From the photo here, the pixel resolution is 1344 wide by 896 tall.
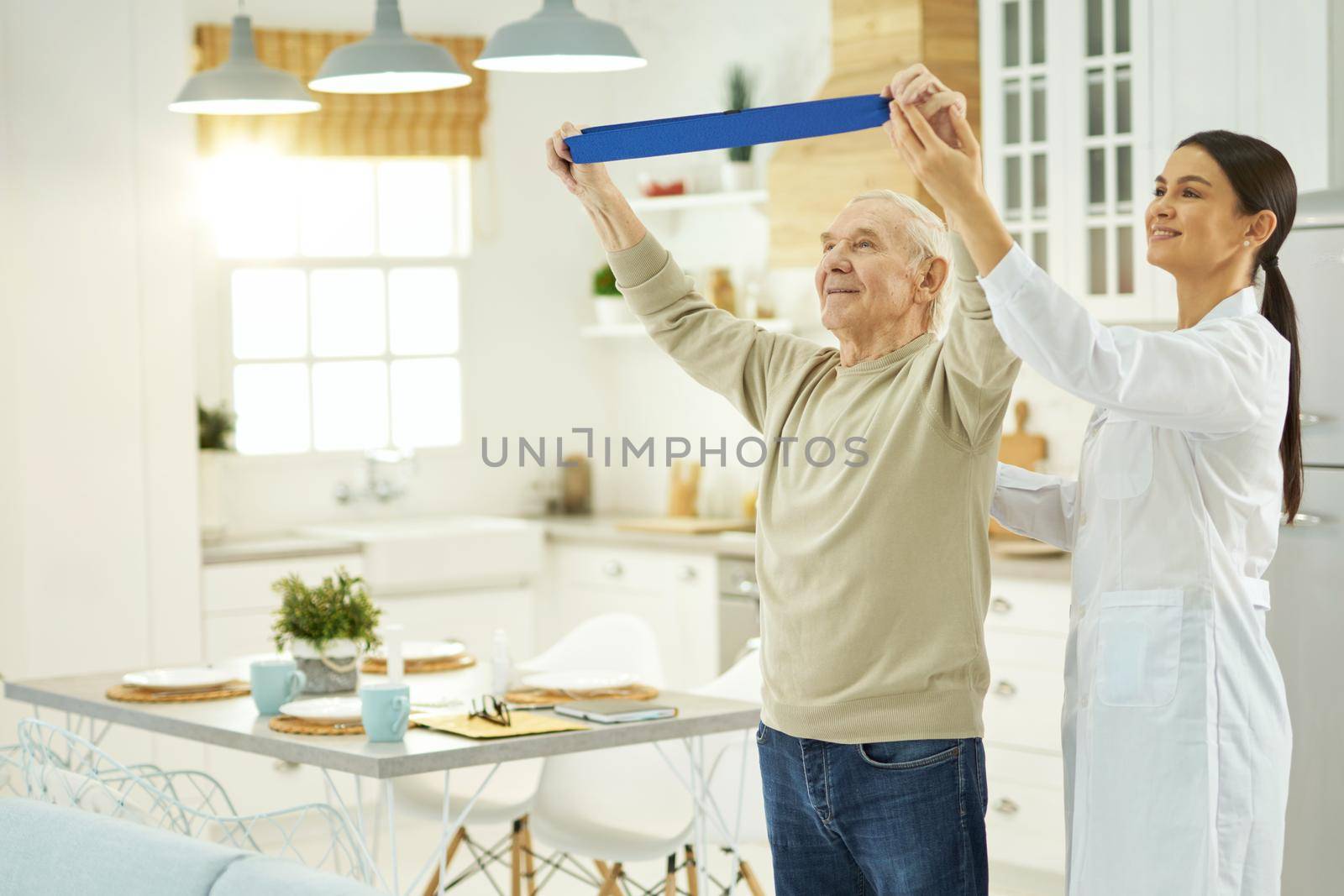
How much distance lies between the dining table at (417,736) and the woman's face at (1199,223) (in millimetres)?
1377

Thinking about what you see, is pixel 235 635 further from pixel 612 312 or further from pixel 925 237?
pixel 925 237

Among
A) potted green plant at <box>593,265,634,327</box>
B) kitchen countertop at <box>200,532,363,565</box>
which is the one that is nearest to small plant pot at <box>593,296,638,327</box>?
potted green plant at <box>593,265,634,327</box>

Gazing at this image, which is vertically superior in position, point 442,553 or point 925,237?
point 925,237

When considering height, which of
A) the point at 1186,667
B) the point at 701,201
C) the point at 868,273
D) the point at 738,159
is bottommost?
the point at 1186,667

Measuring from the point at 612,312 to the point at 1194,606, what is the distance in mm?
4563

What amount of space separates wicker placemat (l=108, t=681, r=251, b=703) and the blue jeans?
176cm

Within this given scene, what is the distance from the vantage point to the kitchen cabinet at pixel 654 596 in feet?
18.2

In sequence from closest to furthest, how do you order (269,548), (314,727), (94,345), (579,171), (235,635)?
(579,171), (314,727), (94,345), (235,635), (269,548)

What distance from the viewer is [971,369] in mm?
1988

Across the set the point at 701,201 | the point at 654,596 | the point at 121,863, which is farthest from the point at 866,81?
the point at 121,863

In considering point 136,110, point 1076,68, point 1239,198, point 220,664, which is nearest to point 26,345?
point 136,110

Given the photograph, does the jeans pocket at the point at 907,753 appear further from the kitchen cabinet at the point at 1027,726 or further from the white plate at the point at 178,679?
the kitchen cabinet at the point at 1027,726

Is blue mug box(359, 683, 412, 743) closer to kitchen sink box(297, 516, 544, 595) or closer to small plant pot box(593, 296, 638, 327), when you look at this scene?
kitchen sink box(297, 516, 544, 595)

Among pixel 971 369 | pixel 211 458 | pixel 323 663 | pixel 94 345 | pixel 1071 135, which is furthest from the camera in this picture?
pixel 211 458
